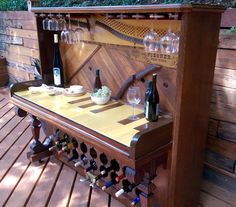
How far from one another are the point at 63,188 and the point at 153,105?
1.22 metres

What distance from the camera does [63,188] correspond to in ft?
7.70

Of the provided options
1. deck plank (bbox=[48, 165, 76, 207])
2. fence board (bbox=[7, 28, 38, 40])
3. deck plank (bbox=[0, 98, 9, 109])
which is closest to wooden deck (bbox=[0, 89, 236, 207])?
deck plank (bbox=[48, 165, 76, 207])

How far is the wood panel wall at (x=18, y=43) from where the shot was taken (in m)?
4.35

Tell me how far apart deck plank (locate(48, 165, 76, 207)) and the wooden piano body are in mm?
324

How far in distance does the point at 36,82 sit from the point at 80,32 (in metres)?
0.71

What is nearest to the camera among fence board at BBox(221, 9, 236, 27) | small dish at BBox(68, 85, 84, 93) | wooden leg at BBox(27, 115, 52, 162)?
fence board at BBox(221, 9, 236, 27)

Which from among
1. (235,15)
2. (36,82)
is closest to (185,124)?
(235,15)

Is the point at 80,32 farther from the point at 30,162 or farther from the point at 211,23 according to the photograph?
the point at 30,162

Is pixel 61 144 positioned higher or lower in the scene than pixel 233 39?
lower

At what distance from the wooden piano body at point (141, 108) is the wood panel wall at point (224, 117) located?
0.19 m

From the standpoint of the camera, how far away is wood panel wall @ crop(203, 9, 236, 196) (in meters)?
1.83

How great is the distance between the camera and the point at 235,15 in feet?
5.78

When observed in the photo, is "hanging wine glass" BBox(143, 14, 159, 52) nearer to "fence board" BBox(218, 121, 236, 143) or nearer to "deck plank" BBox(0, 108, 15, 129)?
"fence board" BBox(218, 121, 236, 143)

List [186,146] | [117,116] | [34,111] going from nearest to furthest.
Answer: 1. [186,146]
2. [117,116]
3. [34,111]
